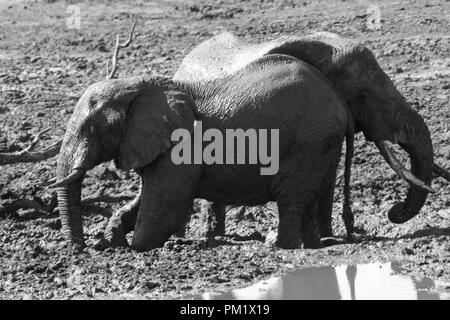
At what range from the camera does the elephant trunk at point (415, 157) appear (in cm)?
1552

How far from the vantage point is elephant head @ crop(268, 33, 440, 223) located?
1525 centimetres

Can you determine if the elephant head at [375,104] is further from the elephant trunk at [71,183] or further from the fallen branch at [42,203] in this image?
the fallen branch at [42,203]

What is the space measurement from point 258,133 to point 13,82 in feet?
23.3

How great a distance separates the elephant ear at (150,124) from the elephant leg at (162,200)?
15cm

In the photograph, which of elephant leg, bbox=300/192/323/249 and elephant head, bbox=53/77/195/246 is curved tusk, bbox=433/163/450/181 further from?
elephant head, bbox=53/77/195/246

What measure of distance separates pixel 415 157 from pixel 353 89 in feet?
2.90

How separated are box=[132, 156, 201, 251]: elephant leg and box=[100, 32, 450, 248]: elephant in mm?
328

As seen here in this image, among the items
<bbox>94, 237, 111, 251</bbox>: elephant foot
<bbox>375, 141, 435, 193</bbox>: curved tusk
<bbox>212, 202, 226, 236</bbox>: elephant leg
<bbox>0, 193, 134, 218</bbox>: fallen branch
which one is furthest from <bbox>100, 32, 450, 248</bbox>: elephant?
<bbox>0, 193, 134, 218</bbox>: fallen branch

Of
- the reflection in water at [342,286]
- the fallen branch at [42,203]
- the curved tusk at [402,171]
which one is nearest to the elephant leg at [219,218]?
the fallen branch at [42,203]

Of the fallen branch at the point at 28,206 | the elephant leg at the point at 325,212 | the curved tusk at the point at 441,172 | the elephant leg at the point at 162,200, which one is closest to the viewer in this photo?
the elephant leg at the point at 162,200
